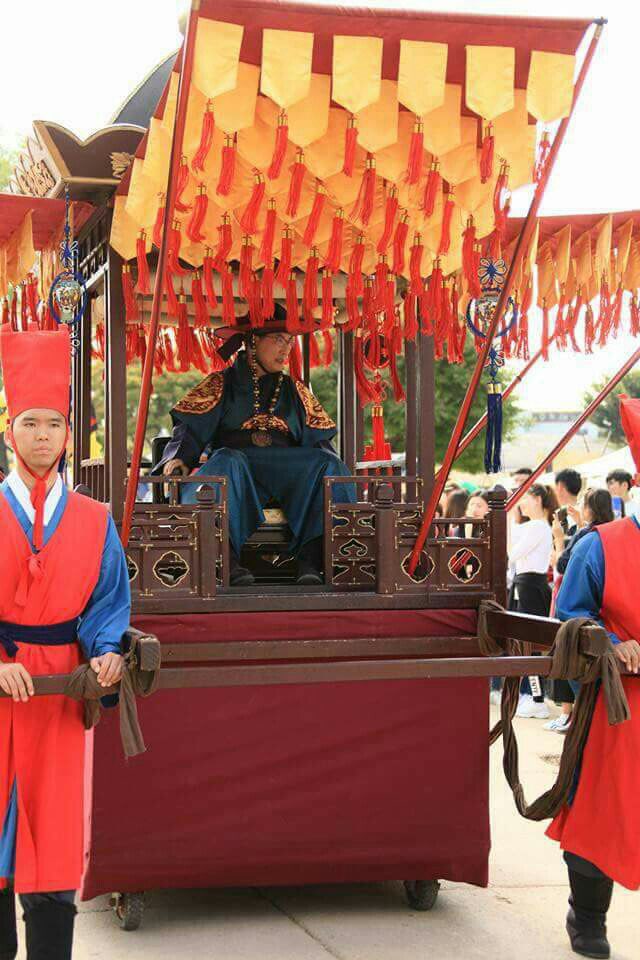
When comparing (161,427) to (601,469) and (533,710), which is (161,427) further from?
(533,710)

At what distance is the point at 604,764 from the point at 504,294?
1647 millimetres

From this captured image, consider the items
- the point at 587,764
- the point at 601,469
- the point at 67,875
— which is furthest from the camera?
the point at 601,469

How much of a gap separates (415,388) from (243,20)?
2.00 metres

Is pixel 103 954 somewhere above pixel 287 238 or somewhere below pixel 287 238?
below

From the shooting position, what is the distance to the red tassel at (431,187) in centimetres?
404

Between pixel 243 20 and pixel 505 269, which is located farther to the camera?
pixel 505 269

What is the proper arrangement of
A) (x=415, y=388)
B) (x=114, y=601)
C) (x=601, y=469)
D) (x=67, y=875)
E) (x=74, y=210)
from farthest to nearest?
1. (x=601, y=469)
2. (x=415, y=388)
3. (x=74, y=210)
4. (x=114, y=601)
5. (x=67, y=875)

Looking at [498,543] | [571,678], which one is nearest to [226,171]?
[498,543]

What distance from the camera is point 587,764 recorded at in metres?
3.95

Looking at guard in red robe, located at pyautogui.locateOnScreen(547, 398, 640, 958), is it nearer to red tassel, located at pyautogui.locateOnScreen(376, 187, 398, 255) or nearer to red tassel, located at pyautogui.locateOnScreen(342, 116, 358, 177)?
red tassel, located at pyautogui.locateOnScreen(376, 187, 398, 255)

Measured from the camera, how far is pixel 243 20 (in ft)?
11.5

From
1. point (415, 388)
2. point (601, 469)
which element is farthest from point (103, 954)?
point (601, 469)

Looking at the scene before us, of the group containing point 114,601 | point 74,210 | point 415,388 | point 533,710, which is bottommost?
point 533,710

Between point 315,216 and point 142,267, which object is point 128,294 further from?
point 315,216
